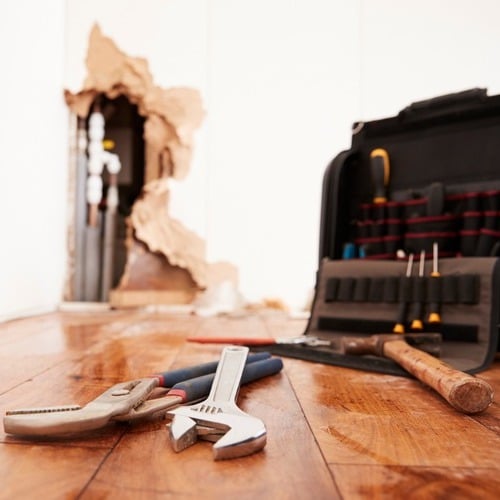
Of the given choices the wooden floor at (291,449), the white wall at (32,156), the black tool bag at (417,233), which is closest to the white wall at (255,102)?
the white wall at (32,156)

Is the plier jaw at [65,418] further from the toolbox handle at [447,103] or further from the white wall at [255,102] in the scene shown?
the white wall at [255,102]

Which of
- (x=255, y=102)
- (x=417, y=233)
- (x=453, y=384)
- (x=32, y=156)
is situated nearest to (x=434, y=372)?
(x=453, y=384)

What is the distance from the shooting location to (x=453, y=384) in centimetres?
71

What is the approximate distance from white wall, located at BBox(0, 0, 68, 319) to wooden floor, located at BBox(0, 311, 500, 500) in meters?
1.17

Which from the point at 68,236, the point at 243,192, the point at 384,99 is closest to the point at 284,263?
the point at 243,192

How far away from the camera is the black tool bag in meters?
1.14

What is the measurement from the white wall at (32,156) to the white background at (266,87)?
4cm

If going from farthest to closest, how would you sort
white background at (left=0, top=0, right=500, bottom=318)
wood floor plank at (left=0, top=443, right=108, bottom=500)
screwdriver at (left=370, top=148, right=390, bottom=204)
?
white background at (left=0, top=0, right=500, bottom=318), screwdriver at (left=370, top=148, right=390, bottom=204), wood floor plank at (left=0, top=443, right=108, bottom=500)

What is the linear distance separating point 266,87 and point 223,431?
2508mm

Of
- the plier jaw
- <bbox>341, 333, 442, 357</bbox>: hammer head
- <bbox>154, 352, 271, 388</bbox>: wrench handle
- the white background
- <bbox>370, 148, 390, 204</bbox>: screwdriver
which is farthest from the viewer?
the white background

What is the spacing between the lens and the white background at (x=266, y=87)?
8.68 ft

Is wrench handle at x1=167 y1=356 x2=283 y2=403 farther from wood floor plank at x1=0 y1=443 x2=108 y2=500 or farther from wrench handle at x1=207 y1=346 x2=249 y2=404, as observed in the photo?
wood floor plank at x1=0 y1=443 x2=108 y2=500

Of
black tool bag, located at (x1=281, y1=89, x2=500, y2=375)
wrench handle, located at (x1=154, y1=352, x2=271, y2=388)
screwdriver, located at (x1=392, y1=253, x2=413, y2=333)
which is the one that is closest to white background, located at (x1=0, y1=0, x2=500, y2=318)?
black tool bag, located at (x1=281, y1=89, x2=500, y2=375)

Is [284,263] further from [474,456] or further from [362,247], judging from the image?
[474,456]
